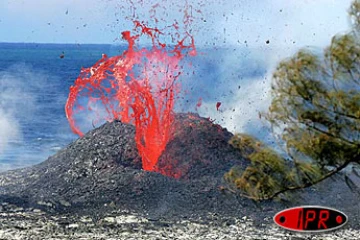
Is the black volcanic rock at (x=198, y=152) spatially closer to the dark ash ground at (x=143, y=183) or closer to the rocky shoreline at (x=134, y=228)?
the dark ash ground at (x=143, y=183)

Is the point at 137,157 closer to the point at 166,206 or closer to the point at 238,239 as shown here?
the point at 166,206

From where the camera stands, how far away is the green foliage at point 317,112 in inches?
419

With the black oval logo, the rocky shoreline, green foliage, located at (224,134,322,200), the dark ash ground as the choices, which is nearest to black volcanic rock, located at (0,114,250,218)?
the dark ash ground

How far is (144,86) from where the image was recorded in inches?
806

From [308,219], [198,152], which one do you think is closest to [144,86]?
[198,152]

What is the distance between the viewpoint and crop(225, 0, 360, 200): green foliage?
10648mm

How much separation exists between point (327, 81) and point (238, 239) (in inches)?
213

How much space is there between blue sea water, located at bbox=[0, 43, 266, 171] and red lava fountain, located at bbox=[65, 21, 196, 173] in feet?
4.68

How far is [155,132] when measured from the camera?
69.8ft

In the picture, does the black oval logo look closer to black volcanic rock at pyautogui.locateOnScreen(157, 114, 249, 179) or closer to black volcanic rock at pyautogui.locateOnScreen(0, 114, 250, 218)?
black volcanic rock at pyautogui.locateOnScreen(0, 114, 250, 218)

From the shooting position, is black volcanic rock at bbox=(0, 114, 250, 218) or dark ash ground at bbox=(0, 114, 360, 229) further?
black volcanic rock at bbox=(0, 114, 250, 218)

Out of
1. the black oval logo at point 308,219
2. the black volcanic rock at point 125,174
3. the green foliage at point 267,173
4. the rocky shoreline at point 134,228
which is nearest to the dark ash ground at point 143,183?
the black volcanic rock at point 125,174

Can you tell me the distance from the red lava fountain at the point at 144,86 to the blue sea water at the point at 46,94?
143 cm

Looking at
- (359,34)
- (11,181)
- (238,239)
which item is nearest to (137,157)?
(11,181)
